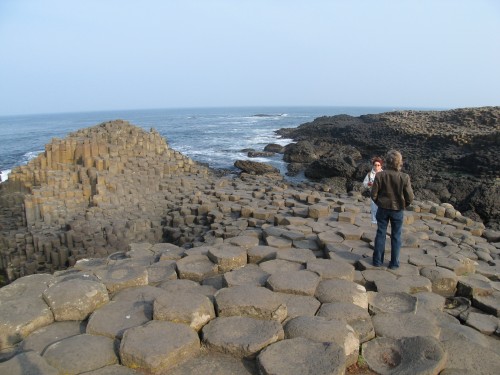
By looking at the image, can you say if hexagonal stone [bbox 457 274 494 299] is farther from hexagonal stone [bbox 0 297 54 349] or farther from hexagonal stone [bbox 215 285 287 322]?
hexagonal stone [bbox 0 297 54 349]

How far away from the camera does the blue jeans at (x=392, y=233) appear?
17.0ft

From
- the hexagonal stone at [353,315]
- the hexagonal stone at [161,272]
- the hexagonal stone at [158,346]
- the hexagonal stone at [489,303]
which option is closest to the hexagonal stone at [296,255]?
the hexagonal stone at [353,315]

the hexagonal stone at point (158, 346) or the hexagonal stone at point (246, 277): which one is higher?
the hexagonal stone at point (158, 346)

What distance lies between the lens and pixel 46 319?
3541mm

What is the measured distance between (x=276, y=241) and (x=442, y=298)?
248cm

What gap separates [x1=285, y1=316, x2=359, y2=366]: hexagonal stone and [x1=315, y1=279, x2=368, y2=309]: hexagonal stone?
0.56 meters

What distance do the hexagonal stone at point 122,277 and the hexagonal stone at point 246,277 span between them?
3.23 feet

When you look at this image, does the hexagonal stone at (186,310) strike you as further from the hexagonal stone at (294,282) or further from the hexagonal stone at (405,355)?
the hexagonal stone at (405,355)

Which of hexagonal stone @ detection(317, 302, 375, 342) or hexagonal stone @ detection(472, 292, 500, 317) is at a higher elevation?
hexagonal stone @ detection(317, 302, 375, 342)

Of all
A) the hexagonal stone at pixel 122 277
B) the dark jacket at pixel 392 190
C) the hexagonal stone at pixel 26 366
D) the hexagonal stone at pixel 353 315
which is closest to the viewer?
the hexagonal stone at pixel 26 366

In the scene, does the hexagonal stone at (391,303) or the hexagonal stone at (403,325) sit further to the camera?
the hexagonal stone at (391,303)

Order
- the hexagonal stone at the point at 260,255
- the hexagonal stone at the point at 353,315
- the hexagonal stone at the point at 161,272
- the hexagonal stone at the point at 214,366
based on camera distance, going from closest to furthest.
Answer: the hexagonal stone at the point at 214,366 → the hexagonal stone at the point at 353,315 → the hexagonal stone at the point at 161,272 → the hexagonal stone at the point at 260,255

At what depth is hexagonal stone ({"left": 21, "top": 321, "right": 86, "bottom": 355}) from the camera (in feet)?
10.5

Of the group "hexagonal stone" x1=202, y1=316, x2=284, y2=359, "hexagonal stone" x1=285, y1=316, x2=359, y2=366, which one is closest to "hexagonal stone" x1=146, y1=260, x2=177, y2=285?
"hexagonal stone" x1=202, y1=316, x2=284, y2=359
